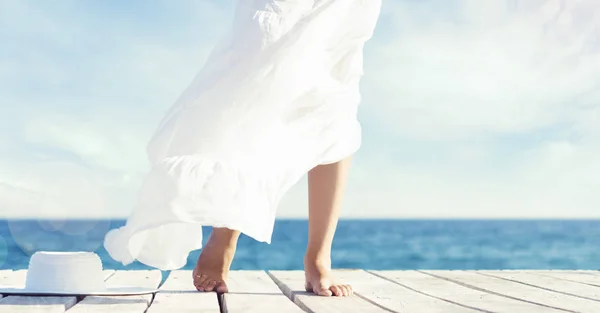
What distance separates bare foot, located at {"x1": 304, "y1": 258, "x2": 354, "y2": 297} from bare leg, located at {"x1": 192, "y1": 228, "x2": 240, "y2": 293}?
0.66 feet

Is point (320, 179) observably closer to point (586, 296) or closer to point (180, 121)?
point (180, 121)

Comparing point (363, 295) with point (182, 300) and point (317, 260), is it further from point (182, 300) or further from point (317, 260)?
point (182, 300)

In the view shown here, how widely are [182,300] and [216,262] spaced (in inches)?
10.0

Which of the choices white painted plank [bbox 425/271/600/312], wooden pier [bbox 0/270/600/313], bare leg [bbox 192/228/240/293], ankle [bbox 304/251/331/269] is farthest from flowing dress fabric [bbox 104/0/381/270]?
white painted plank [bbox 425/271/600/312]

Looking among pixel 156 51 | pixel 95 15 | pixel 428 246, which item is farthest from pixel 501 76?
pixel 95 15

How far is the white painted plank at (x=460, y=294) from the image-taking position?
1.66m

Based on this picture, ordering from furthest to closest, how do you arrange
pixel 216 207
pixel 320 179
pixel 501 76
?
pixel 501 76, pixel 320 179, pixel 216 207

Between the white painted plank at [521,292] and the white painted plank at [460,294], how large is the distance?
0.05 meters

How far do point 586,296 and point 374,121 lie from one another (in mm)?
19237

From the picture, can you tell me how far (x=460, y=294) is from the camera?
191 cm

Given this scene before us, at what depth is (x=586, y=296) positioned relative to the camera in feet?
6.34

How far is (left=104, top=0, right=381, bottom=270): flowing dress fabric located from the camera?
1.74 m

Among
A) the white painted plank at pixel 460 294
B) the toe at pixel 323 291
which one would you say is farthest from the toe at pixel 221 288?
the white painted plank at pixel 460 294

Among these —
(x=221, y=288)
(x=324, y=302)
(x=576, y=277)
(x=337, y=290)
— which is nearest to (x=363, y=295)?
(x=337, y=290)
